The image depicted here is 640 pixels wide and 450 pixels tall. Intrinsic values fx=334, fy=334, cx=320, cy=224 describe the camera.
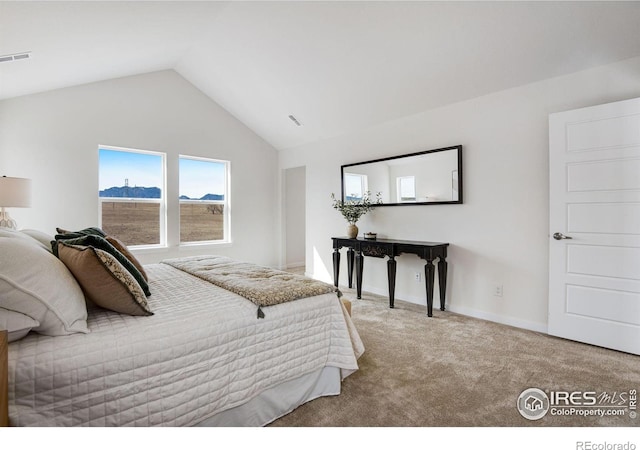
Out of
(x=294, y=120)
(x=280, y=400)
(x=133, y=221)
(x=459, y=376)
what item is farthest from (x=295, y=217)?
(x=280, y=400)

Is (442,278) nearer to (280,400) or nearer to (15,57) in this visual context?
(280,400)

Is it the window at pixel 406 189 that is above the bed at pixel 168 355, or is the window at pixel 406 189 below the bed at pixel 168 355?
above

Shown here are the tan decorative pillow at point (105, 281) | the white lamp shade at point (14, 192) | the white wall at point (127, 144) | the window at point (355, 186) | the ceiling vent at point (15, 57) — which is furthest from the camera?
the window at point (355, 186)

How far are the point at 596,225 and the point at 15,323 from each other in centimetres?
361

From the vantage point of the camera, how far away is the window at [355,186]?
4.57 metres

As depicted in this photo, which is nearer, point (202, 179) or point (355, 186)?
point (355, 186)

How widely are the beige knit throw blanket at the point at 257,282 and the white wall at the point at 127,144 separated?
7.56 ft

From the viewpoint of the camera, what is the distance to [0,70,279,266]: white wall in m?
3.80

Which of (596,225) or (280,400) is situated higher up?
(596,225)

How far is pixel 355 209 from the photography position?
442 centimetres

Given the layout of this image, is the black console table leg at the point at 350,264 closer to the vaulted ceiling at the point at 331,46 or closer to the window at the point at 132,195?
the vaulted ceiling at the point at 331,46

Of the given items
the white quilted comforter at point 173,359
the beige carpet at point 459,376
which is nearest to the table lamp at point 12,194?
the white quilted comforter at point 173,359

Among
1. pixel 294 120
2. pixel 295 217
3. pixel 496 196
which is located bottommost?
pixel 295 217

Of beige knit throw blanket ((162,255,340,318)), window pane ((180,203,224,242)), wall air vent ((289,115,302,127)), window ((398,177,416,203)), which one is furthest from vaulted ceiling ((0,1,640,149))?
beige knit throw blanket ((162,255,340,318))
